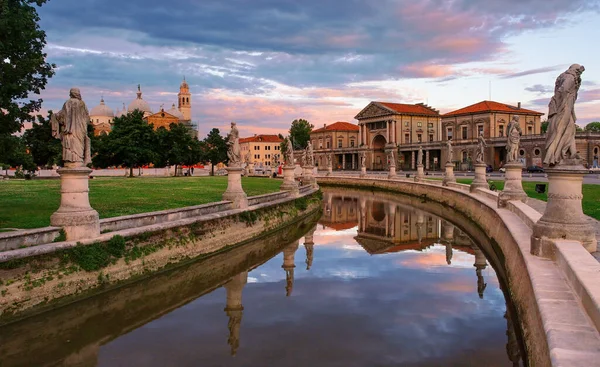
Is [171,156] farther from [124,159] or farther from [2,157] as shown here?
[2,157]

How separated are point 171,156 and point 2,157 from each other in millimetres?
47031

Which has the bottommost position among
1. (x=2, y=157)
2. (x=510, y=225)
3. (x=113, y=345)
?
(x=113, y=345)

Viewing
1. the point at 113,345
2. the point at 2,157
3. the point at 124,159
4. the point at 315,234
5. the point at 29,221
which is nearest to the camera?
the point at 113,345

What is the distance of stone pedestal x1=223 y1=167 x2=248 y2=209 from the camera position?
18.4 m

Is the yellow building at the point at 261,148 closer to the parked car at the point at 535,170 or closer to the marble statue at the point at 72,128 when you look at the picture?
the parked car at the point at 535,170

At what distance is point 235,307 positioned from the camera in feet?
35.8

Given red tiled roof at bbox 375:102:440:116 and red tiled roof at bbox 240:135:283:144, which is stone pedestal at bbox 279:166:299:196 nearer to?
red tiled roof at bbox 375:102:440:116

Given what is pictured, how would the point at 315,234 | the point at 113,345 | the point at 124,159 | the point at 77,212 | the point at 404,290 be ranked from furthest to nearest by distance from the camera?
the point at 124,159 → the point at 315,234 → the point at 404,290 → the point at 77,212 → the point at 113,345

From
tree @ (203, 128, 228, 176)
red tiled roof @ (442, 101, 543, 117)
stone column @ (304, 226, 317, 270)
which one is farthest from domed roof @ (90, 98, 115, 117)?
stone column @ (304, 226, 317, 270)

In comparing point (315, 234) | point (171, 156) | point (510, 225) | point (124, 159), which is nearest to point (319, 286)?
point (510, 225)

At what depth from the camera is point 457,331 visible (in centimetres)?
904

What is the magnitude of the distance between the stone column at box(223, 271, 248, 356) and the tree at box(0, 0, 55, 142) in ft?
27.8

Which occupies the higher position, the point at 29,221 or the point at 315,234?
the point at 29,221

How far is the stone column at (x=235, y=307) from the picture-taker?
28.9ft
